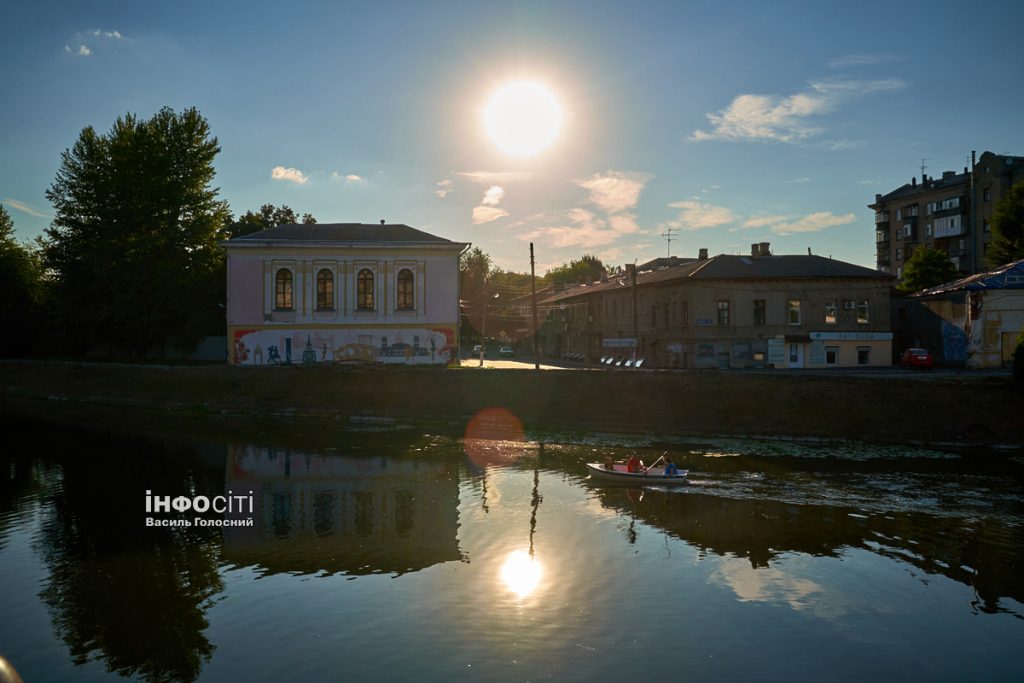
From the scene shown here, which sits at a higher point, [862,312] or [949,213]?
[949,213]

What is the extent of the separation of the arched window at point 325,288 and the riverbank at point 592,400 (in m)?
7.56

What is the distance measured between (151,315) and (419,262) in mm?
26750

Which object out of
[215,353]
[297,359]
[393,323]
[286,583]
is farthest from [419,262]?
[286,583]

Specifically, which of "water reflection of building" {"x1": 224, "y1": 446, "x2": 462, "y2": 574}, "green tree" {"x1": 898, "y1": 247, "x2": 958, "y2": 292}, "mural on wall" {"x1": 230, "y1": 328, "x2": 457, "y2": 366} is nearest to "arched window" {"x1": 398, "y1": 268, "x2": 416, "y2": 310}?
"mural on wall" {"x1": 230, "y1": 328, "x2": 457, "y2": 366}

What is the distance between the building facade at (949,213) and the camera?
327ft

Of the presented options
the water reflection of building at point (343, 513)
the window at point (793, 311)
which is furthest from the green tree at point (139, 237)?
the window at point (793, 311)

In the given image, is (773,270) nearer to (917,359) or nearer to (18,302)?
(917,359)

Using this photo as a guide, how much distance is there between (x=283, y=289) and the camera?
213ft

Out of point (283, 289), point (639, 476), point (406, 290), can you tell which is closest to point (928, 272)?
point (406, 290)

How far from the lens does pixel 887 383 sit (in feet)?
149

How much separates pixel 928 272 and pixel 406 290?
61770 mm

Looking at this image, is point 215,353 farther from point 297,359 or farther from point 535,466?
point 535,466

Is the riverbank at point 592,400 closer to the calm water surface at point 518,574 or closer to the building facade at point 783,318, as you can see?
the calm water surface at point 518,574

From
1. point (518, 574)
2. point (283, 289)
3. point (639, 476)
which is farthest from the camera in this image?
point (283, 289)
